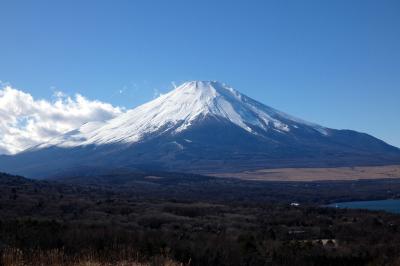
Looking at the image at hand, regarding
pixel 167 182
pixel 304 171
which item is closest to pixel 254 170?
pixel 304 171

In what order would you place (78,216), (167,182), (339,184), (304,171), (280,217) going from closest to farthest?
(78,216)
(280,217)
(167,182)
(339,184)
(304,171)

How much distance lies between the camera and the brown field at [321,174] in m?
147

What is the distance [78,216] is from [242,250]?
1783 centimetres

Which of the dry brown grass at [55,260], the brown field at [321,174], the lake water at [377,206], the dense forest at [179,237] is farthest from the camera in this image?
the brown field at [321,174]

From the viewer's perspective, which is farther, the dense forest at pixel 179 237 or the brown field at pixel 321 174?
the brown field at pixel 321 174

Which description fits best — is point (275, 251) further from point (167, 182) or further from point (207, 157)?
point (207, 157)

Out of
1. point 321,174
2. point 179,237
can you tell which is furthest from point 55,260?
point 321,174

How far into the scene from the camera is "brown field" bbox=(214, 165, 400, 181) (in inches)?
5794

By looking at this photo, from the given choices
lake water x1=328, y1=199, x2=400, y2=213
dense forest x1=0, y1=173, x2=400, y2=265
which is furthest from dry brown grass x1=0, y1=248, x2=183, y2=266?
lake water x1=328, y1=199, x2=400, y2=213

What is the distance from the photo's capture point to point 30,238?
14758 millimetres

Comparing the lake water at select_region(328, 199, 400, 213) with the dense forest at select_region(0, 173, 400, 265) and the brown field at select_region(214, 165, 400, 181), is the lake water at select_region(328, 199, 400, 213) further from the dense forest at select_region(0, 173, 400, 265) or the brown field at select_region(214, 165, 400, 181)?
the brown field at select_region(214, 165, 400, 181)

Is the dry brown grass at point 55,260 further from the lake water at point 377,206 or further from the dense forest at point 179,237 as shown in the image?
the lake water at point 377,206

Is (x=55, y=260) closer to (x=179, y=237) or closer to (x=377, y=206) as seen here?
(x=179, y=237)

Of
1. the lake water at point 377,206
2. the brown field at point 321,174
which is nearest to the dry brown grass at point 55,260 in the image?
the lake water at point 377,206
